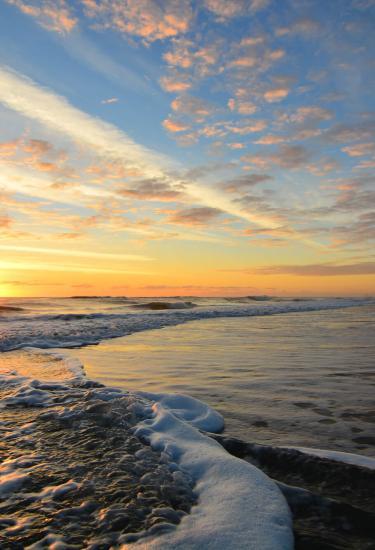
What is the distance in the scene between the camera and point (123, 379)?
19.5 feet

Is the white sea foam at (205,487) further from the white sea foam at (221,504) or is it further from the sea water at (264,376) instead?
the sea water at (264,376)

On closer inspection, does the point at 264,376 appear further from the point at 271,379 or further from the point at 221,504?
the point at 221,504

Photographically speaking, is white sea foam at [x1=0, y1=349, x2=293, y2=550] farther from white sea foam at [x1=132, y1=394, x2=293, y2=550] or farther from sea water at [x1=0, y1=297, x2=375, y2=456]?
sea water at [x1=0, y1=297, x2=375, y2=456]

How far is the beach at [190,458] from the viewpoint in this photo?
204cm

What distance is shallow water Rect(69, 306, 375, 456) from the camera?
3532 mm

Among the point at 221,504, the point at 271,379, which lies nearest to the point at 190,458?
the point at 221,504

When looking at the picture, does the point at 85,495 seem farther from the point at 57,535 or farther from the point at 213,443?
the point at 213,443

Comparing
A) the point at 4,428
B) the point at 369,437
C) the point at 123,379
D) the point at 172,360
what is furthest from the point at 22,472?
the point at 172,360

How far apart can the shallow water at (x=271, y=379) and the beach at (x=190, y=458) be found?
0.09 feet

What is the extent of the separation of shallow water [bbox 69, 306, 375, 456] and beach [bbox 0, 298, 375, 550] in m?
0.03

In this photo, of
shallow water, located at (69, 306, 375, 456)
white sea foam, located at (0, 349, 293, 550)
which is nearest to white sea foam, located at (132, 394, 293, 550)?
white sea foam, located at (0, 349, 293, 550)

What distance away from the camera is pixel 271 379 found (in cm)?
551

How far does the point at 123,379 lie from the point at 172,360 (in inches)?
66.6

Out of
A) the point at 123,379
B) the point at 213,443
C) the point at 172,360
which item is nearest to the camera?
the point at 213,443
